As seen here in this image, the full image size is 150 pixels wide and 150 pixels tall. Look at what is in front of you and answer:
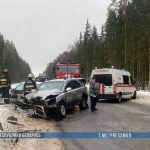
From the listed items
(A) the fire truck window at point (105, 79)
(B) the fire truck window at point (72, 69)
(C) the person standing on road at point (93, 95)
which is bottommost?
(C) the person standing on road at point (93, 95)

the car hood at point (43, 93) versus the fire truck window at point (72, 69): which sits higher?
the fire truck window at point (72, 69)

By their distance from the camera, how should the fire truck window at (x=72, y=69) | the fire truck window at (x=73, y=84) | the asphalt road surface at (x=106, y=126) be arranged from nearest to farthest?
the asphalt road surface at (x=106, y=126)
the fire truck window at (x=73, y=84)
the fire truck window at (x=72, y=69)

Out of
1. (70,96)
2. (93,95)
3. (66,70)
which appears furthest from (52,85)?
(66,70)

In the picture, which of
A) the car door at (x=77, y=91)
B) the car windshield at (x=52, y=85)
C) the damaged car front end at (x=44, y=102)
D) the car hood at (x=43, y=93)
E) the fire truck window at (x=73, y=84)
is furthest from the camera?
the car door at (x=77, y=91)

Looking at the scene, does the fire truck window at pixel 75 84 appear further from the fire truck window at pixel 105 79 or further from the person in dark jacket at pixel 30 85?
the fire truck window at pixel 105 79

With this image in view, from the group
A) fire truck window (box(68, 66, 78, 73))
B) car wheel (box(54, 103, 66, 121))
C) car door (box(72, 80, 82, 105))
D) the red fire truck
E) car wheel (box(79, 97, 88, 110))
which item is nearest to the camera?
car wheel (box(54, 103, 66, 121))

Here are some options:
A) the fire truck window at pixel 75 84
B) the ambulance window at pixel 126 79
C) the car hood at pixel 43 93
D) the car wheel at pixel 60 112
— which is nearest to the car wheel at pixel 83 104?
the fire truck window at pixel 75 84

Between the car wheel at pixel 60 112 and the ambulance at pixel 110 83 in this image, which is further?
the ambulance at pixel 110 83

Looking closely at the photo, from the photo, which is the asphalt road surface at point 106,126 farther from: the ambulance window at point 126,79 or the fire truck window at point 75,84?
the ambulance window at point 126,79

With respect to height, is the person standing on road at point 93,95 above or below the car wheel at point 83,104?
above

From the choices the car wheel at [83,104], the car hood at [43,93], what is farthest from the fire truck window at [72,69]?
the car hood at [43,93]

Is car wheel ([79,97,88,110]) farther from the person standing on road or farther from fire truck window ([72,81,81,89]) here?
fire truck window ([72,81,81,89])

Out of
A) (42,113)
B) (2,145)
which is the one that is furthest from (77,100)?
(2,145)

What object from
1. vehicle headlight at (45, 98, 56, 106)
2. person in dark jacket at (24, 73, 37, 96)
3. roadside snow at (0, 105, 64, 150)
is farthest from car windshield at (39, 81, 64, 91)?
roadside snow at (0, 105, 64, 150)
